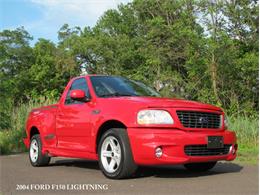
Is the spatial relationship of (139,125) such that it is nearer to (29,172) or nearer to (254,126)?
(29,172)

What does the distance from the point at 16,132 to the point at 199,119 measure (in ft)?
31.8

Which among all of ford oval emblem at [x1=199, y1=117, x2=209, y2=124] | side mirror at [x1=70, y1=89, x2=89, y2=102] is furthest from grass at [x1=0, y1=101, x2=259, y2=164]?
side mirror at [x1=70, y1=89, x2=89, y2=102]

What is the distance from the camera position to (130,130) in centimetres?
724

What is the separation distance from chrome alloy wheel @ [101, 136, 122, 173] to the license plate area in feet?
4.73

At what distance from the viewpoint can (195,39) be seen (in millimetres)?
29297

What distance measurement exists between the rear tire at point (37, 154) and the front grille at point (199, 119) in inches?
139

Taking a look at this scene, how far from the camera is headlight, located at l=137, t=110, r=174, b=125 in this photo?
7.18 metres

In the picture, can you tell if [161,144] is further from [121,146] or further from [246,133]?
[246,133]

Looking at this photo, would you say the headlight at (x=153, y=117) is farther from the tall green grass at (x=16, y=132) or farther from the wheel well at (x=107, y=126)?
the tall green grass at (x=16, y=132)

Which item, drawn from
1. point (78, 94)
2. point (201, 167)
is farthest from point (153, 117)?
point (201, 167)

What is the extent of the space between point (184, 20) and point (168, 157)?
37370mm


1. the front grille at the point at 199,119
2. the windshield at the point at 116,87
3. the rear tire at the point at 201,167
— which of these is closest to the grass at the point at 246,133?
the rear tire at the point at 201,167

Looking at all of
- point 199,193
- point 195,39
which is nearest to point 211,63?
point 195,39

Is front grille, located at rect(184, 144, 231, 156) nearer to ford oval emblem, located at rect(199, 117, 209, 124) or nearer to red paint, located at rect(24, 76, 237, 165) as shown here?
red paint, located at rect(24, 76, 237, 165)
